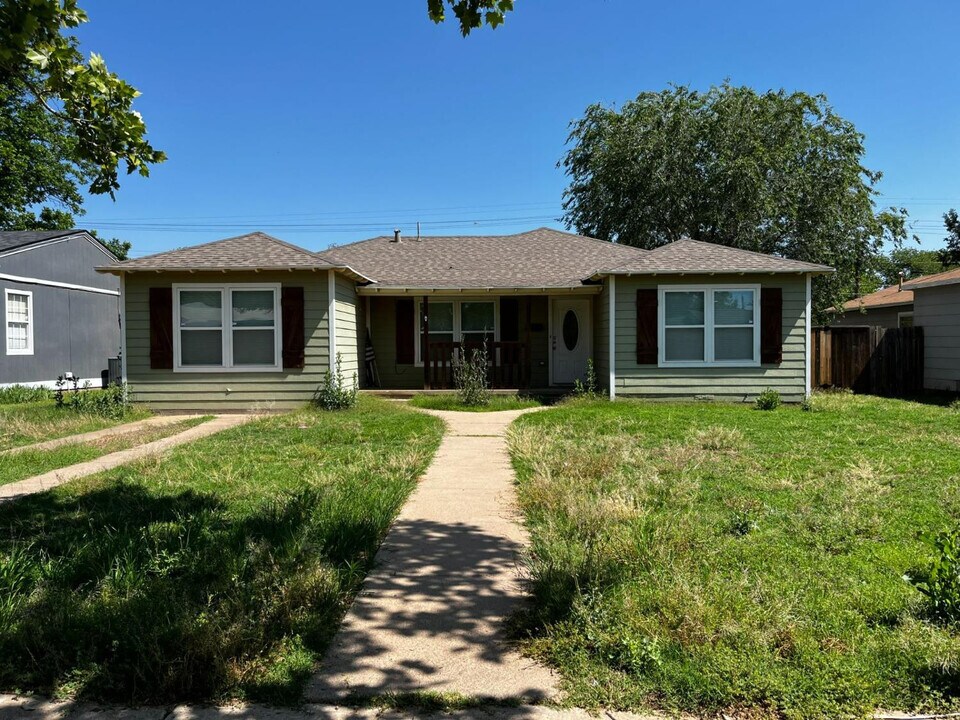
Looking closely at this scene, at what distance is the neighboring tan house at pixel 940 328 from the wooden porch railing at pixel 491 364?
10.4 m

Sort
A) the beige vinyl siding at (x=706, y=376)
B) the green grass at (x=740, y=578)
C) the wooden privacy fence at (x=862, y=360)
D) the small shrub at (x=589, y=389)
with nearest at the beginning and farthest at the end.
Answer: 1. the green grass at (x=740, y=578)
2. the beige vinyl siding at (x=706, y=376)
3. the small shrub at (x=589, y=389)
4. the wooden privacy fence at (x=862, y=360)

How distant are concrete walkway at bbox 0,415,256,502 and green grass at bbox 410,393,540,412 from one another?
3907 mm

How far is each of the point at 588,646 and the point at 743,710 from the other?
0.71 m

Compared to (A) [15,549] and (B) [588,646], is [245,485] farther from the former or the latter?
(B) [588,646]

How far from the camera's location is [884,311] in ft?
79.8

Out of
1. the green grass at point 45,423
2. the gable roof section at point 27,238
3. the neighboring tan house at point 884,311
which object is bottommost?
the green grass at point 45,423

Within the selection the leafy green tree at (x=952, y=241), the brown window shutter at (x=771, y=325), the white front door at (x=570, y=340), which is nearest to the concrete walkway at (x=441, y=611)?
the brown window shutter at (x=771, y=325)

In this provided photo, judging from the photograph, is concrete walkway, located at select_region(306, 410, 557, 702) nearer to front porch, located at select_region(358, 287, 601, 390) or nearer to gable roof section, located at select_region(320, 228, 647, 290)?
gable roof section, located at select_region(320, 228, 647, 290)

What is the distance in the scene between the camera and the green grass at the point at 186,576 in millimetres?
2740

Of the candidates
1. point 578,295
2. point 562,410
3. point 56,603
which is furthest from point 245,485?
point 578,295

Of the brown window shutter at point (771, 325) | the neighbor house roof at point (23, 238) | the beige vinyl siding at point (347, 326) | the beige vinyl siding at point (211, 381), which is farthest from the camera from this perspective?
the neighbor house roof at point (23, 238)

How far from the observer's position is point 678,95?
26.0 m

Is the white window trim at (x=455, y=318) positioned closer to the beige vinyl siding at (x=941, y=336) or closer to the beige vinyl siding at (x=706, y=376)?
the beige vinyl siding at (x=706, y=376)

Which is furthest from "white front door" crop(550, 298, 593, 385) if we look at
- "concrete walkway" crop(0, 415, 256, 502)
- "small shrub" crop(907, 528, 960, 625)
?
"small shrub" crop(907, 528, 960, 625)
